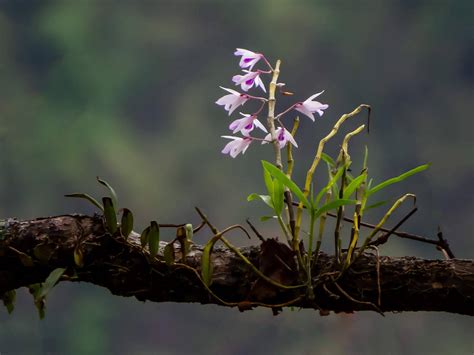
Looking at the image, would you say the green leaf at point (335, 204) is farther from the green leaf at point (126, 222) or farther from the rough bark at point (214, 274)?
the green leaf at point (126, 222)

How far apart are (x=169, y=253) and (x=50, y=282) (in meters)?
0.15

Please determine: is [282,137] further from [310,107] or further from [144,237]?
[144,237]

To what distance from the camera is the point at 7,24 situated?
2.00 m

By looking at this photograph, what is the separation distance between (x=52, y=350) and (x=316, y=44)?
1.14m

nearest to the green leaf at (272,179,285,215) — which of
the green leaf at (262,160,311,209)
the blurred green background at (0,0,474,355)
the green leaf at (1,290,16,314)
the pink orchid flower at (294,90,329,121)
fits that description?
the green leaf at (262,160,311,209)

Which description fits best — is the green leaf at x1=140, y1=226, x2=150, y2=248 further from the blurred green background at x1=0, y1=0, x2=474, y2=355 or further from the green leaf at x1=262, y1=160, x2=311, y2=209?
the blurred green background at x1=0, y1=0, x2=474, y2=355

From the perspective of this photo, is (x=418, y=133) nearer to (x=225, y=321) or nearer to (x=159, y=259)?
(x=225, y=321)

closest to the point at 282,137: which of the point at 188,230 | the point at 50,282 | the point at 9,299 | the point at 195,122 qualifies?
the point at 188,230

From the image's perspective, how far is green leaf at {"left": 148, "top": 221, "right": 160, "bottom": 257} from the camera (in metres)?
0.86

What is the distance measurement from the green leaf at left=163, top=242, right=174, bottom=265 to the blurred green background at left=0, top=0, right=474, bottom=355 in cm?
94

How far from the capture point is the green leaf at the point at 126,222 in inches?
34.3

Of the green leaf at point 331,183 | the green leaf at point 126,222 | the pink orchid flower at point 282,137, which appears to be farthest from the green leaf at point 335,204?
the green leaf at point 126,222

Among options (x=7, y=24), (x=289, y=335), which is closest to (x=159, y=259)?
(x=289, y=335)

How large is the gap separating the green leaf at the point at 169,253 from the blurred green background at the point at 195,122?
945 millimetres
